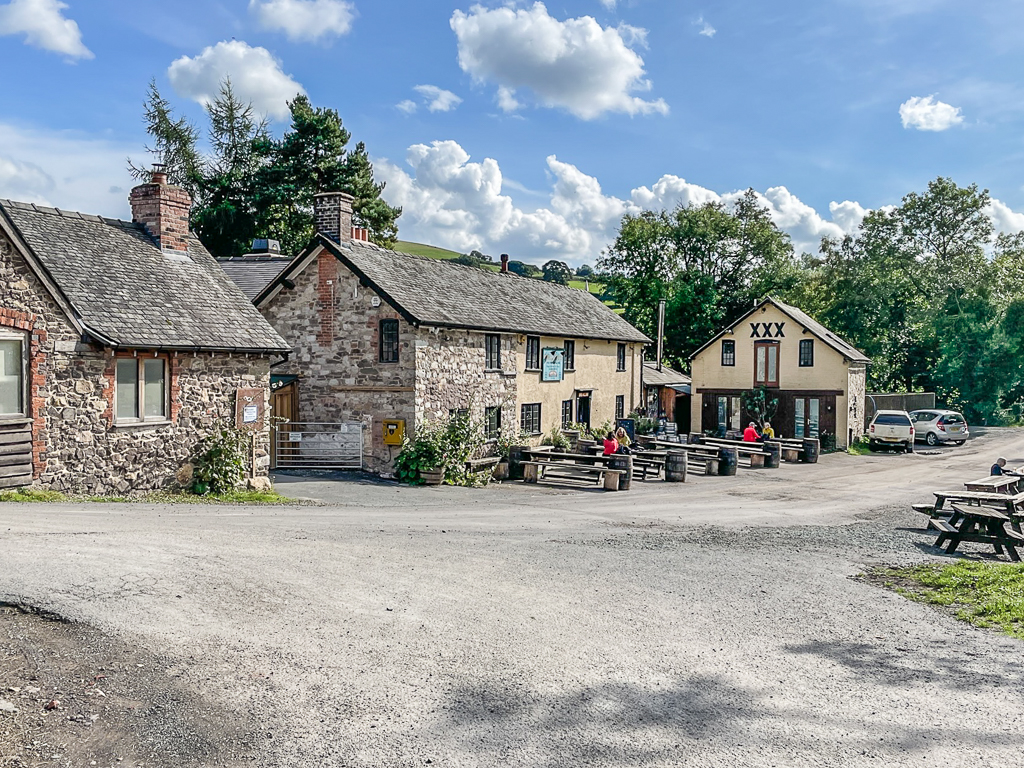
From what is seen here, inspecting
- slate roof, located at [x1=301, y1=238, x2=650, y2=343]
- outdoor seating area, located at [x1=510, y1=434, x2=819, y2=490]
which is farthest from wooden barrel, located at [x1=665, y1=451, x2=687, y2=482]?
slate roof, located at [x1=301, y1=238, x2=650, y2=343]

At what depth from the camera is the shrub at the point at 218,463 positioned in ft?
59.9

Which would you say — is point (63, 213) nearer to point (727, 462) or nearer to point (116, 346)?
point (116, 346)

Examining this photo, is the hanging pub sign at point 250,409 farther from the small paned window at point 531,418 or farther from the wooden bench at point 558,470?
the small paned window at point 531,418

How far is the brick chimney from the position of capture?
67.5 feet

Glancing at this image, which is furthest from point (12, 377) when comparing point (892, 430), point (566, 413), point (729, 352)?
point (892, 430)

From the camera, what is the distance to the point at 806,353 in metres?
37.8

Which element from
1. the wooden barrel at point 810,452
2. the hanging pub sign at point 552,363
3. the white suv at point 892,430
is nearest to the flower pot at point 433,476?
the hanging pub sign at point 552,363

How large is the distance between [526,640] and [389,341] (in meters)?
17.0

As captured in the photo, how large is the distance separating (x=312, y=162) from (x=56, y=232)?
108ft

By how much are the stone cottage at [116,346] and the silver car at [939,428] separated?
32406mm

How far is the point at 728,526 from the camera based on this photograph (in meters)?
15.6

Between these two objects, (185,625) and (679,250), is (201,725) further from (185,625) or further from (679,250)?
(679,250)

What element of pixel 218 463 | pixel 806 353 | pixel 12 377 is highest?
pixel 806 353

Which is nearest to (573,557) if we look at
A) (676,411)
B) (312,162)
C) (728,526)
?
(728,526)
